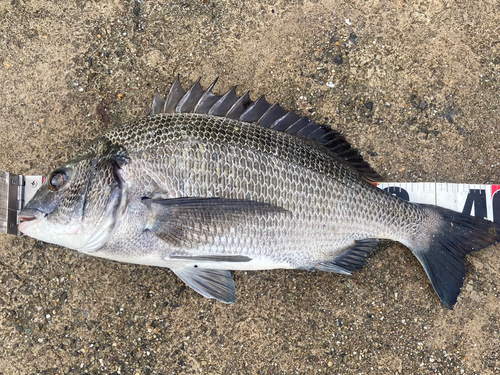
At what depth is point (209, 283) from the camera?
7.71 feet

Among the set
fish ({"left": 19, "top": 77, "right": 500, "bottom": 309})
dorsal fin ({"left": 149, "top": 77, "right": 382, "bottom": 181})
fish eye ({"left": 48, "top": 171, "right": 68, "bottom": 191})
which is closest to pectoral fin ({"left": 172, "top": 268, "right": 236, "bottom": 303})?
fish ({"left": 19, "top": 77, "right": 500, "bottom": 309})

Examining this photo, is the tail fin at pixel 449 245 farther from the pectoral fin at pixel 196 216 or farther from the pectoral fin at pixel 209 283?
the pectoral fin at pixel 209 283

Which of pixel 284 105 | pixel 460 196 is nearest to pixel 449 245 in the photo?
pixel 460 196

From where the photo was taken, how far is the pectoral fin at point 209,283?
2340 millimetres

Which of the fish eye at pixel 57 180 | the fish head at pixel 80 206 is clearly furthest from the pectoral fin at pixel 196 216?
the fish eye at pixel 57 180

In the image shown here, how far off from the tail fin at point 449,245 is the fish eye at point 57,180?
7.63 ft

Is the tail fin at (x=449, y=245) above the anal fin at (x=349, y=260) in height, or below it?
above

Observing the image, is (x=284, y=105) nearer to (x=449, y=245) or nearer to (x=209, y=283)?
(x=209, y=283)

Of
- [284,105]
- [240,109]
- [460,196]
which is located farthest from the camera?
[284,105]

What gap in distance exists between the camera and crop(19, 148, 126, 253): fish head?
2.05m

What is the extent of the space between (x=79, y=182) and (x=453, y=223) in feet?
8.17

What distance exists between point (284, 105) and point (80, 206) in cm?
163

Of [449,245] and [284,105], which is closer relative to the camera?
[449,245]

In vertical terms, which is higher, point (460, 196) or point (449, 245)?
point (460, 196)
